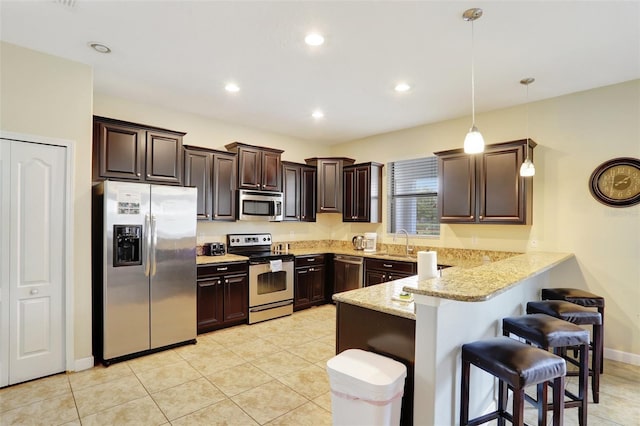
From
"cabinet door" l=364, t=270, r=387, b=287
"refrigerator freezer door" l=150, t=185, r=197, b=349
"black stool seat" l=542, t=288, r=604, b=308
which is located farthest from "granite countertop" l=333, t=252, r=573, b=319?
"refrigerator freezer door" l=150, t=185, r=197, b=349

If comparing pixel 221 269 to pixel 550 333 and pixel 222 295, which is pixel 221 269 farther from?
pixel 550 333

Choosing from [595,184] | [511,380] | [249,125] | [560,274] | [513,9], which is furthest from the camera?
[249,125]

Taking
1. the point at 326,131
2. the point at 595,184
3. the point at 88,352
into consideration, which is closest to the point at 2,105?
the point at 88,352

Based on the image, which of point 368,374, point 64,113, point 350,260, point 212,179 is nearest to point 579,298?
point 368,374

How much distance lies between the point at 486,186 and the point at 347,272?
7.92ft

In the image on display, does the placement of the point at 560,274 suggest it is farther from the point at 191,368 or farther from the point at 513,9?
the point at 191,368

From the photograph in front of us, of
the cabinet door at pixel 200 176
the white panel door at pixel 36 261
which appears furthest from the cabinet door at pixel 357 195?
the white panel door at pixel 36 261

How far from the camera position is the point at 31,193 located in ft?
9.68

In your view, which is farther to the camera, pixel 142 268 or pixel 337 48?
pixel 142 268

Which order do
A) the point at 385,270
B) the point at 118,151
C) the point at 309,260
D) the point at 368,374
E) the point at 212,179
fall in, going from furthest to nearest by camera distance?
the point at 309,260 < the point at 385,270 < the point at 212,179 < the point at 118,151 < the point at 368,374

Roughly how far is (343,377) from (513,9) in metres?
2.69

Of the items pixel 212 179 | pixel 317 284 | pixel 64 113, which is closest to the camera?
pixel 64 113

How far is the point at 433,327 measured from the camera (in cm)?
177

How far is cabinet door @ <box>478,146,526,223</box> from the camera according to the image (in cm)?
383
